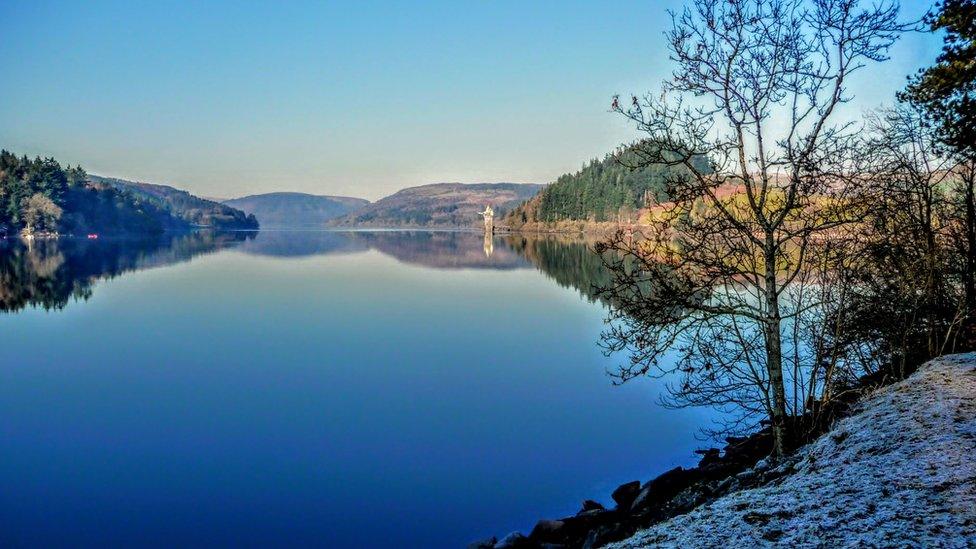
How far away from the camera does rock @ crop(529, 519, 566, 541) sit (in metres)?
10.9

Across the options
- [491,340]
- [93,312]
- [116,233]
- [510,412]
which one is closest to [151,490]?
[510,412]

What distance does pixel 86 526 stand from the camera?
11.6 metres

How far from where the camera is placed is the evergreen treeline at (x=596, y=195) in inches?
5635

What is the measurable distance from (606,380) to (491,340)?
840 cm

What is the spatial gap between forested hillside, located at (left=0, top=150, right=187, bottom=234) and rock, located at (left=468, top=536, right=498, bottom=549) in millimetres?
157630

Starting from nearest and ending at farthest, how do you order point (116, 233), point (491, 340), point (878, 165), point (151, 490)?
point (151, 490), point (878, 165), point (491, 340), point (116, 233)

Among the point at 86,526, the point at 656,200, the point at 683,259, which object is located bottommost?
the point at 86,526

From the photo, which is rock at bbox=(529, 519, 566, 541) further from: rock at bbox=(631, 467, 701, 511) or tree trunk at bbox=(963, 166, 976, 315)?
tree trunk at bbox=(963, 166, 976, 315)

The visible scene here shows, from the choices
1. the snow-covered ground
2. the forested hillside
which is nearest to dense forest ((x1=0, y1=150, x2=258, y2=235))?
the forested hillside

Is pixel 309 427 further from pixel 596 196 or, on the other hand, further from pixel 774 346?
pixel 596 196

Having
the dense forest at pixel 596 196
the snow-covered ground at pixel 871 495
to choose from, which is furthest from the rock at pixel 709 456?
the dense forest at pixel 596 196

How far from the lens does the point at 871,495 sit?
6688 millimetres

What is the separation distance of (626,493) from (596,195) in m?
144

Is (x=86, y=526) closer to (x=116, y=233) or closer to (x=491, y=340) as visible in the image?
(x=491, y=340)
